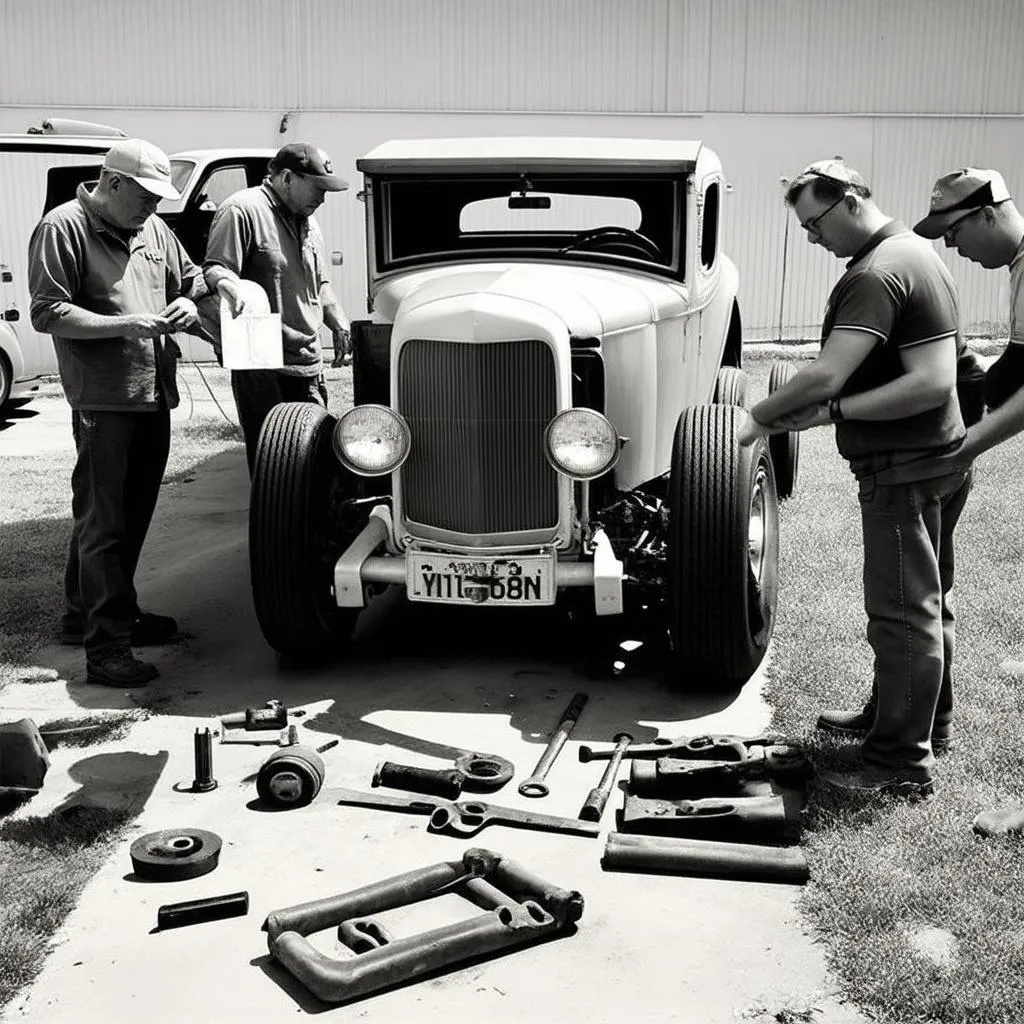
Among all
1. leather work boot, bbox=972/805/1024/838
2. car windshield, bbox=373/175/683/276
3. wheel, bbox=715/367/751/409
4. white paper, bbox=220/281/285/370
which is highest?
car windshield, bbox=373/175/683/276

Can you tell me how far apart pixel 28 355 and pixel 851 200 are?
38.9 feet

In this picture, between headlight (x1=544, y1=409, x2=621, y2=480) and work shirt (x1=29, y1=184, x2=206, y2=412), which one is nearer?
headlight (x1=544, y1=409, x2=621, y2=480)

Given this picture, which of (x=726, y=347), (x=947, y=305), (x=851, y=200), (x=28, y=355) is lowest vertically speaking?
(x=28, y=355)

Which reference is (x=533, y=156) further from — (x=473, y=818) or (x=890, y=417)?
(x=473, y=818)

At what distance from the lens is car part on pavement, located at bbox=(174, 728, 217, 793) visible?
4312mm

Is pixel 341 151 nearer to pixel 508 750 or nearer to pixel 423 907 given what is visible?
pixel 508 750

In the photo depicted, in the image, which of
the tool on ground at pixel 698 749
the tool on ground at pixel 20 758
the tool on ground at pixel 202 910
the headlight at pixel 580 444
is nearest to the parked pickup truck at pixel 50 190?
the headlight at pixel 580 444

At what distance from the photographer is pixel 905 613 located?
4094mm

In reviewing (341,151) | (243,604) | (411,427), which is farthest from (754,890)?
(341,151)

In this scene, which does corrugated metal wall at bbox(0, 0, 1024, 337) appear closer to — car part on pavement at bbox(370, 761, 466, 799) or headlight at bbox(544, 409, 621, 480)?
headlight at bbox(544, 409, 621, 480)

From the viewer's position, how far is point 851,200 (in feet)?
13.2

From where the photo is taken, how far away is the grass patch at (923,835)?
3129 millimetres

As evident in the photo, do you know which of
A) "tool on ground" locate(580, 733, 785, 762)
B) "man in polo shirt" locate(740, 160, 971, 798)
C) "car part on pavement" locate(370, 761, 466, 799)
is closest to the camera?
"man in polo shirt" locate(740, 160, 971, 798)

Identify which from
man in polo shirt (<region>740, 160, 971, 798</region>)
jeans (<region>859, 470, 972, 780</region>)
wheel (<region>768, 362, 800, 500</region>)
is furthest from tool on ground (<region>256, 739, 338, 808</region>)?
wheel (<region>768, 362, 800, 500</region>)
